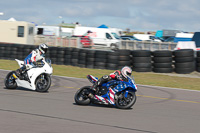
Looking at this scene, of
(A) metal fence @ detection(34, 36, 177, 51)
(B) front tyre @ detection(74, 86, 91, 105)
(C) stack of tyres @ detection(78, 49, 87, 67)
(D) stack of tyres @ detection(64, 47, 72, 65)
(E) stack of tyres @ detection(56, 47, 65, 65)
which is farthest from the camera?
(A) metal fence @ detection(34, 36, 177, 51)

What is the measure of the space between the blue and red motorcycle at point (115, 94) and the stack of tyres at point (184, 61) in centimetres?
878

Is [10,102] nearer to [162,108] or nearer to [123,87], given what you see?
[123,87]

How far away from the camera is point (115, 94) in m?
7.74

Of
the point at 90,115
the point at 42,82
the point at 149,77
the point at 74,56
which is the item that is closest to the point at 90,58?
the point at 74,56

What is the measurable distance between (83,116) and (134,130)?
1.43 metres

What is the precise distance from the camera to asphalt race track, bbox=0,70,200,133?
5.67 meters

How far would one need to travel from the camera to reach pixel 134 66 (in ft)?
55.8

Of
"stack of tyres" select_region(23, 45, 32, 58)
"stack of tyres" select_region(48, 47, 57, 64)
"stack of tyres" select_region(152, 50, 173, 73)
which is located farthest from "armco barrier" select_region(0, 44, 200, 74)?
"stack of tyres" select_region(23, 45, 32, 58)

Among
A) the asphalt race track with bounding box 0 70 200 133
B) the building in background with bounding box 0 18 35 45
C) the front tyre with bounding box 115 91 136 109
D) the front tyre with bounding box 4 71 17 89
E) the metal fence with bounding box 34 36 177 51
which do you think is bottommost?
the asphalt race track with bounding box 0 70 200 133

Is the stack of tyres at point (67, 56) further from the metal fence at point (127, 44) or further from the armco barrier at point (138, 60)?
the metal fence at point (127, 44)

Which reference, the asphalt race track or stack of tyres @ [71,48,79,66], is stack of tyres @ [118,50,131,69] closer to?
stack of tyres @ [71,48,79,66]

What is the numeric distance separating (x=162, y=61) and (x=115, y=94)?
9147 millimetres

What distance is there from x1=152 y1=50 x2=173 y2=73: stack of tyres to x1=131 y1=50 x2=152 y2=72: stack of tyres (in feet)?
0.99

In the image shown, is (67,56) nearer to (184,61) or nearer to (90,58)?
(90,58)
